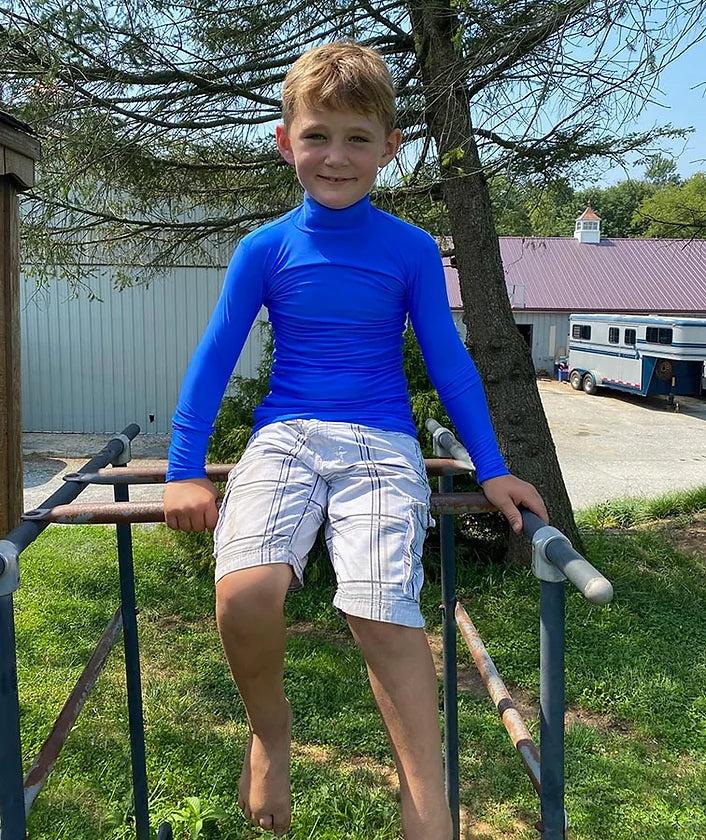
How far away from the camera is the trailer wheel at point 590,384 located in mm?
15742

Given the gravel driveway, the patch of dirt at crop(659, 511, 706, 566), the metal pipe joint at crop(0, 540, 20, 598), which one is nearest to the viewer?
the metal pipe joint at crop(0, 540, 20, 598)

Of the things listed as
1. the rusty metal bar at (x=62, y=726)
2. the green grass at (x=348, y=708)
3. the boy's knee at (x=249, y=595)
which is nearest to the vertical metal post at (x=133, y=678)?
the rusty metal bar at (x=62, y=726)

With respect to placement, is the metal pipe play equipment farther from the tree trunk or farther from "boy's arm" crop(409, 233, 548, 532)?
the tree trunk

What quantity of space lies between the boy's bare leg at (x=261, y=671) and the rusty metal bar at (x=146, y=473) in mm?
434

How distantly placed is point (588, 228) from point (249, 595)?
74.1 feet

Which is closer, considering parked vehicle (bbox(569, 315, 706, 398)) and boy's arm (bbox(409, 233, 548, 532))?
boy's arm (bbox(409, 233, 548, 532))

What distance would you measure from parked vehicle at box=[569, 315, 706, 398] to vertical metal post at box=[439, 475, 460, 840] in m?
12.1

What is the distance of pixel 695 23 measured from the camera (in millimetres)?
2566

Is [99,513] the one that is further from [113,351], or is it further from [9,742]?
[113,351]

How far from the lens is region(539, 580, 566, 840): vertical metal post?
4.13 ft

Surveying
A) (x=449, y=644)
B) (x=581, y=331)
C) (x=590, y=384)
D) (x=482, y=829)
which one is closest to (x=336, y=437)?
(x=449, y=644)

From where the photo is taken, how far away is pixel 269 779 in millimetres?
1427

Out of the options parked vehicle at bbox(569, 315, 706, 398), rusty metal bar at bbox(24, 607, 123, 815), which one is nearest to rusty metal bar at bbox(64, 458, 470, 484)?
rusty metal bar at bbox(24, 607, 123, 815)

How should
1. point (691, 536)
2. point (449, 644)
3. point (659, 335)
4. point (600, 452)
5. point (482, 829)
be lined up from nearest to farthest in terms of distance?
point (449, 644)
point (482, 829)
point (691, 536)
point (600, 452)
point (659, 335)
